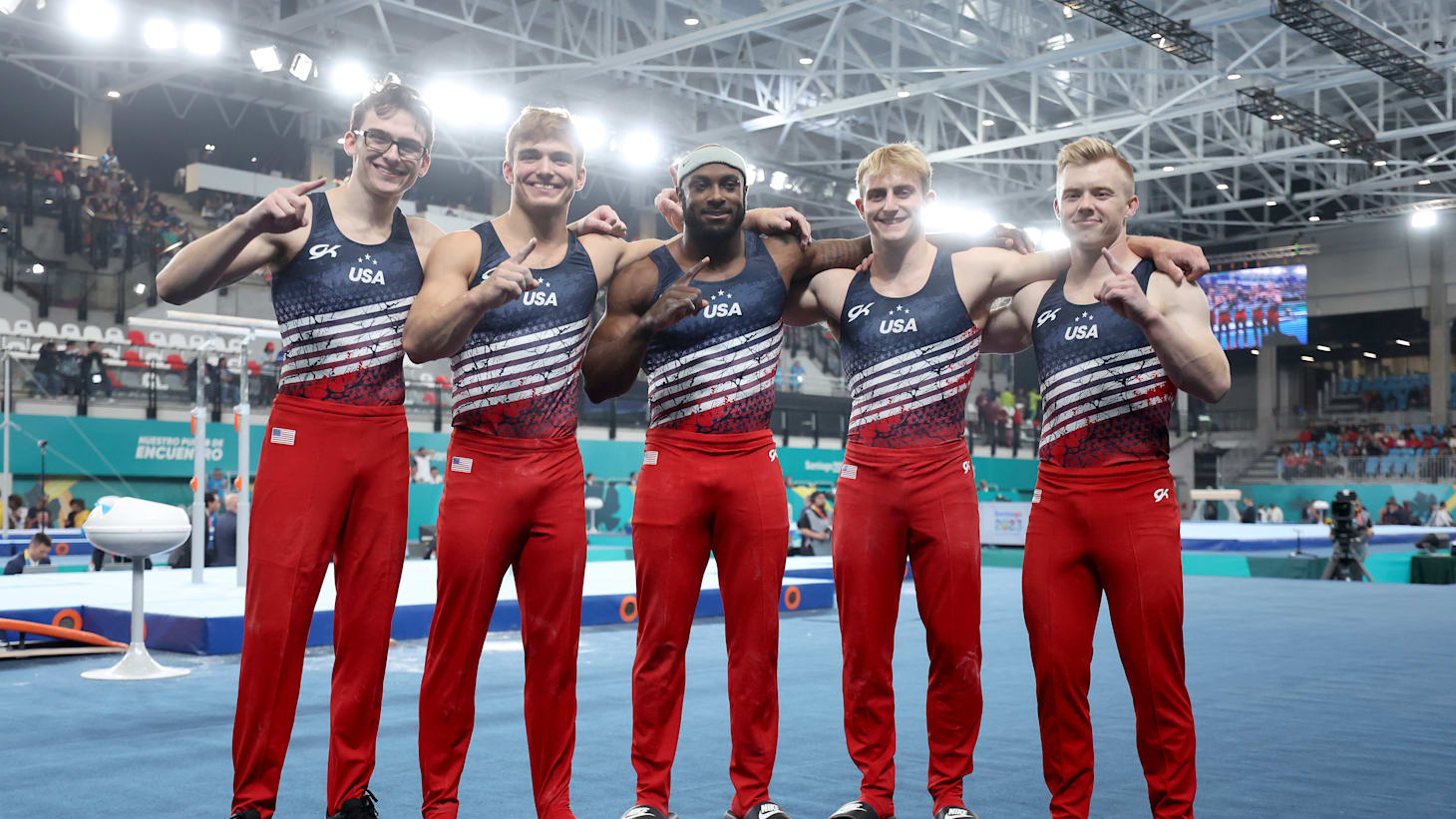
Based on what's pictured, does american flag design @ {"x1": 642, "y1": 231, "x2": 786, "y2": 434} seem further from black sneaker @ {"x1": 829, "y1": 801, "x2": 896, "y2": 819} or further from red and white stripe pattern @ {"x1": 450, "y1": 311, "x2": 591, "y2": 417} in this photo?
black sneaker @ {"x1": 829, "y1": 801, "x2": 896, "y2": 819}

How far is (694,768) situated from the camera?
461cm

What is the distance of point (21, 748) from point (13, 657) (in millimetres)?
2910

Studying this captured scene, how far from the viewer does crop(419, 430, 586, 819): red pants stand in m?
3.42

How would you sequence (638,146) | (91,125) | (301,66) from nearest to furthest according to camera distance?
(301,66), (638,146), (91,125)

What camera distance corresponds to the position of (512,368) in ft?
11.6

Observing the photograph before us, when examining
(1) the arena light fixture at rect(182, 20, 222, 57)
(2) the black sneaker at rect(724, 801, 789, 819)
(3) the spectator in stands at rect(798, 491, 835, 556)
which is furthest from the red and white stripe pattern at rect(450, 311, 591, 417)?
(1) the arena light fixture at rect(182, 20, 222, 57)

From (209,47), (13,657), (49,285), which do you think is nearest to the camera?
(13,657)

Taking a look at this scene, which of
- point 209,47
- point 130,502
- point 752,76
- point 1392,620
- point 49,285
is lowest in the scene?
point 1392,620

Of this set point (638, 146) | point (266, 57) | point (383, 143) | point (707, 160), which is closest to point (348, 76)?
point (266, 57)

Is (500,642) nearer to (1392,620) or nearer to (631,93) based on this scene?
(1392,620)

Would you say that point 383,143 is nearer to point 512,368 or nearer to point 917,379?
point 512,368

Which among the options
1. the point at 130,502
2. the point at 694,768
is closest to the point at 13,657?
the point at 130,502

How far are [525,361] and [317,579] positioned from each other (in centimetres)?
86

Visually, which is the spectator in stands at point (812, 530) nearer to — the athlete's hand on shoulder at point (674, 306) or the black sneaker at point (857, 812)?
the black sneaker at point (857, 812)
